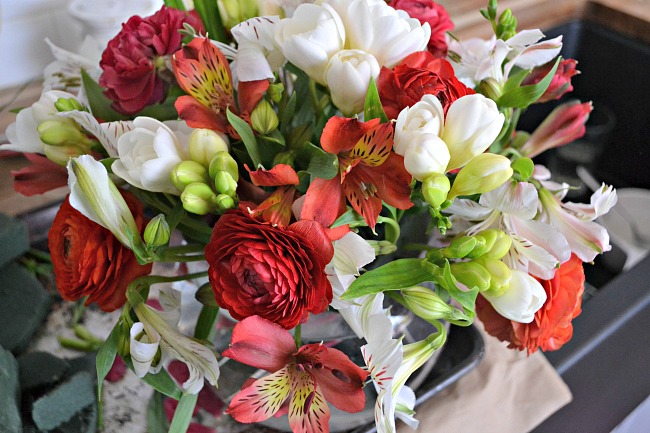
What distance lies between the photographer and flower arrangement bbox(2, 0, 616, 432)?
30cm

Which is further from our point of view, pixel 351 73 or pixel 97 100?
pixel 97 100

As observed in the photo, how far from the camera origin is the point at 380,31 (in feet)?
1.06

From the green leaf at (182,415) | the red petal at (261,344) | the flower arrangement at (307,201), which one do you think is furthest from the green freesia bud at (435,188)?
the green leaf at (182,415)

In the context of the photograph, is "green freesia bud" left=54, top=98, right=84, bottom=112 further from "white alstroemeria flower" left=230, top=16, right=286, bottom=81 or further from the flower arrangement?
Answer: "white alstroemeria flower" left=230, top=16, right=286, bottom=81

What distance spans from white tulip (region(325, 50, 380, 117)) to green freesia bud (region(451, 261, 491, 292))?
0.11m

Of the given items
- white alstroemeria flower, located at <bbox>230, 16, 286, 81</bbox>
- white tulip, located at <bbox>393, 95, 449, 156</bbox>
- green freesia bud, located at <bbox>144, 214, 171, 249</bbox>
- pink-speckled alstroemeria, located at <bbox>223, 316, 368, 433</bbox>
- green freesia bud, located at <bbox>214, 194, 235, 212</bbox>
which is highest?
white alstroemeria flower, located at <bbox>230, 16, 286, 81</bbox>

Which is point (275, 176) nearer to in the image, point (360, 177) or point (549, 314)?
point (360, 177)

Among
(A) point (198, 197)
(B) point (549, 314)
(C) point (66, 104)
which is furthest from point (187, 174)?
(B) point (549, 314)

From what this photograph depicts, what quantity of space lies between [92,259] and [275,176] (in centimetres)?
12

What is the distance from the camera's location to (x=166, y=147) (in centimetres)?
32

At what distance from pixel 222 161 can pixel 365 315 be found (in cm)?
11

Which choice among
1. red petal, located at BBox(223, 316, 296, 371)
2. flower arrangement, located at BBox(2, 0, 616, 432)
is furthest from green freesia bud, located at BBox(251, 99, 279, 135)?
red petal, located at BBox(223, 316, 296, 371)

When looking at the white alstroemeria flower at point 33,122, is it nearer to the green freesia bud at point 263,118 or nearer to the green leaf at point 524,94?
the green freesia bud at point 263,118

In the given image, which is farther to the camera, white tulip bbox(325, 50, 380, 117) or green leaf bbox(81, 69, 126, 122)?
green leaf bbox(81, 69, 126, 122)
